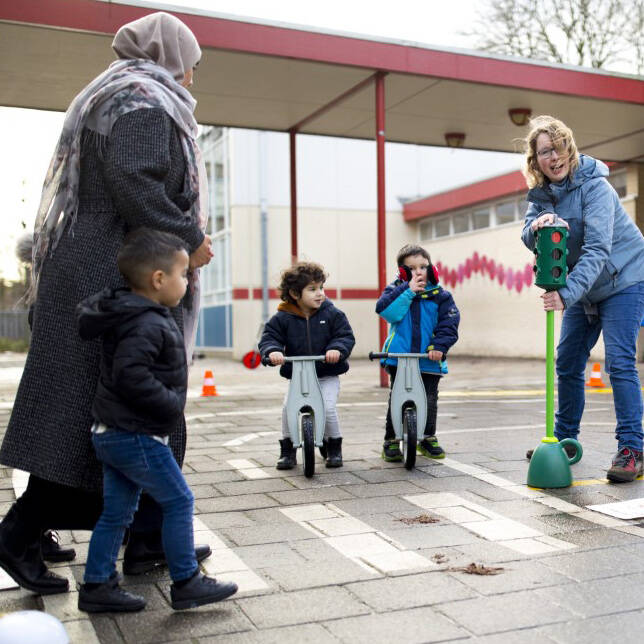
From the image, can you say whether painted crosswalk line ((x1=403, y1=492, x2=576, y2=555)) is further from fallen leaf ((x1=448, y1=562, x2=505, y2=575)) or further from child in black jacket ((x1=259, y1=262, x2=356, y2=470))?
child in black jacket ((x1=259, y1=262, x2=356, y2=470))

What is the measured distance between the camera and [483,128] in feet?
44.9

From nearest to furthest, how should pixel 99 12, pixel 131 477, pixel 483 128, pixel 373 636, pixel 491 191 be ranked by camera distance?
pixel 373 636 → pixel 131 477 → pixel 99 12 → pixel 483 128 → pixel 491 191

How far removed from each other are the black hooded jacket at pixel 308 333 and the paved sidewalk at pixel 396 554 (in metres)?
0.66

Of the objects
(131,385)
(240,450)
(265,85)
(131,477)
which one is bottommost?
(240,450)

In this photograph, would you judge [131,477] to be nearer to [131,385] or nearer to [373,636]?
[131,385]

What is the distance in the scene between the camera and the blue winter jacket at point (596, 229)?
4492mm

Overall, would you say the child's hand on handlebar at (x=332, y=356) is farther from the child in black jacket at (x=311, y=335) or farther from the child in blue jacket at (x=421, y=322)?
the child in blue jacket at (x=421, y=322)

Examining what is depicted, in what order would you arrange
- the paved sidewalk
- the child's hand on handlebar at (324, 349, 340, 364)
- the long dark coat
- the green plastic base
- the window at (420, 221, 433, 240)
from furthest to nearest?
the window at (420, 221, 433, 240) → the child's hand on handlebar at (324, 349, 340, 364) → the green plastic base → the long dark coat → the paved sidewalk

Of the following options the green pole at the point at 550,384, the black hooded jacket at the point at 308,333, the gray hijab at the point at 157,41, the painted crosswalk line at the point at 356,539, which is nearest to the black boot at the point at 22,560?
the painted crosswalk line at the point at 356,539

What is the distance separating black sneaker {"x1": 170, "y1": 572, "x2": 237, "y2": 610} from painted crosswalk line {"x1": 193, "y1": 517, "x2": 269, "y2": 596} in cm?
18

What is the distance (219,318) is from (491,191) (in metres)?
8.24

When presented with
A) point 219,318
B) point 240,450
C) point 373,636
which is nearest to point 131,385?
point 373,636

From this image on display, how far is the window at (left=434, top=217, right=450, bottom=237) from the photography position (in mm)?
22984

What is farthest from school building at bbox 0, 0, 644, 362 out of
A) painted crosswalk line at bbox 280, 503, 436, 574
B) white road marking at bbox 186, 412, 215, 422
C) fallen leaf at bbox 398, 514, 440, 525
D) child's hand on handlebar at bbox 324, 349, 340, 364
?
fallen leaf at bbox 398, 514, 440, 525
